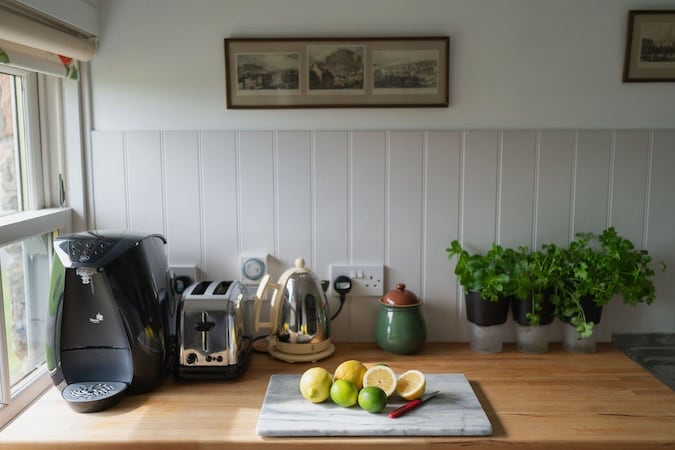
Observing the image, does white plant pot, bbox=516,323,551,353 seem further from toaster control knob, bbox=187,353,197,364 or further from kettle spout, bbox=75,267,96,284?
kettle spout, bbox=75,267,96,284

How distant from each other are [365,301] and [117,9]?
3.85 feet

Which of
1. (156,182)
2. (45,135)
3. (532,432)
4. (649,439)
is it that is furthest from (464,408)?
(45,135)

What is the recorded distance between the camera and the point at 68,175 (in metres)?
2.04

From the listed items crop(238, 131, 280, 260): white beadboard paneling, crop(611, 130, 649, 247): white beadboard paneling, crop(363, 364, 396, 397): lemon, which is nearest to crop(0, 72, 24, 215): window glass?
crop(238, 131, 280, 260): white beadboard paneling

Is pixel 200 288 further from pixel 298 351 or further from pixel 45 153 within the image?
pixel 45 153

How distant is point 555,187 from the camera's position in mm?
2039

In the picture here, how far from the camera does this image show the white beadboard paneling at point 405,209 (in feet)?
6.65

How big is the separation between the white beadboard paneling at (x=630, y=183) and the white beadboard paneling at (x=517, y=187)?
0.26m

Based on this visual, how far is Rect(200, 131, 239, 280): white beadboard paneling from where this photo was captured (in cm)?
204

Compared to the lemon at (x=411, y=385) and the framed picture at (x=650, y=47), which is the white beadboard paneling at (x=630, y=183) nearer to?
the framed picture at (x=650, y=47)

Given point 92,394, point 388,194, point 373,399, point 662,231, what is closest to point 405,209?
point 388,194

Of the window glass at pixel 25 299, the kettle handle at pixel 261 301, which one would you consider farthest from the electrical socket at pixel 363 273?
the window glass at pixel 25 299

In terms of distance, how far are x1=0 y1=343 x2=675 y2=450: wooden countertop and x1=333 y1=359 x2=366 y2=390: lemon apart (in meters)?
0.20

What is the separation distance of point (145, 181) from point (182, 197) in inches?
4.9
